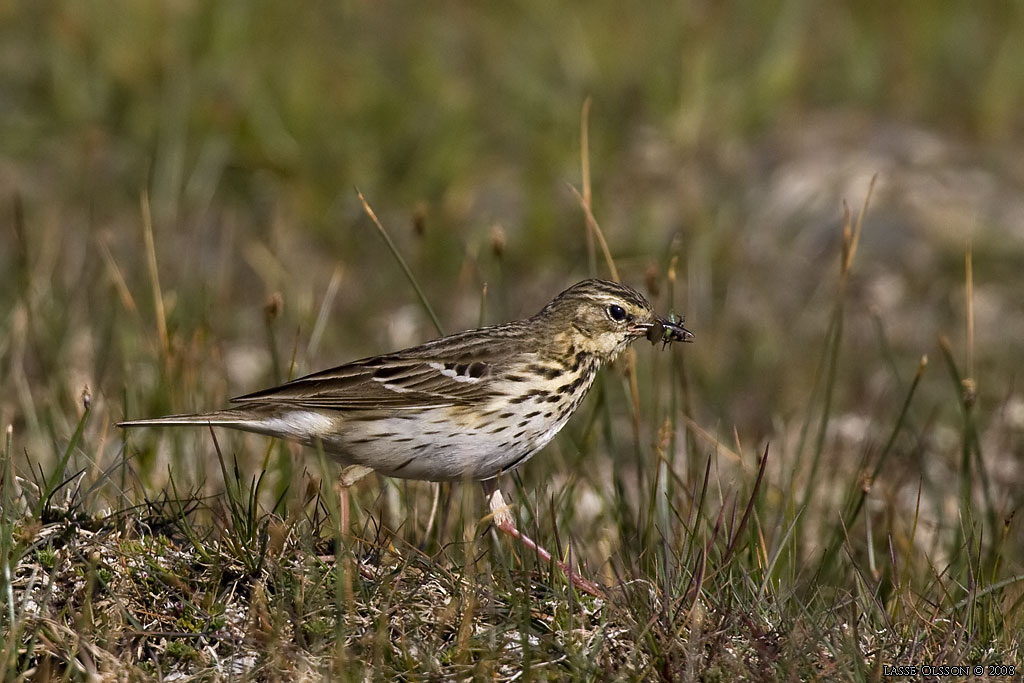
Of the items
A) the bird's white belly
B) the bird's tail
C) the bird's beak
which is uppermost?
the bird's beak

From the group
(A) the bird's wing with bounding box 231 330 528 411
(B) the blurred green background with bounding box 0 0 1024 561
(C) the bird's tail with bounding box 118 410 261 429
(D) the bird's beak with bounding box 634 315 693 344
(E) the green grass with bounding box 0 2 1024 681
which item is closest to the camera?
(E) the green grass with bounding box 0 2 1024 681

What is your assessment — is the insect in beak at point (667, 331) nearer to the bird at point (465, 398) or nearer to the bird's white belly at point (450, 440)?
the bird at point (465, 398)

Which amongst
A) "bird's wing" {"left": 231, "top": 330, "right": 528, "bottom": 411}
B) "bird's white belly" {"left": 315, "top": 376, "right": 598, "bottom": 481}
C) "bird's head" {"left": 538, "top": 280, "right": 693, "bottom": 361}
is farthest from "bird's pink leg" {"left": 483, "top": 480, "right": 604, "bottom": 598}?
"bird's head" {"left": 538, "top": 280, "right": 693, "bottom": 361}

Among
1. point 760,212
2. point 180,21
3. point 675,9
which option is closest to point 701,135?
point 760,212

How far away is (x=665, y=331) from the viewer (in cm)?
557

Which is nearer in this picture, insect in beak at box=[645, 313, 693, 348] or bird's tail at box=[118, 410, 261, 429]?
bird's tail at box=[118, 410, 261, 429]

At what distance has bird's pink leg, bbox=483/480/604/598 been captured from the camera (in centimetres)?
442

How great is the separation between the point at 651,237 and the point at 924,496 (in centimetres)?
317

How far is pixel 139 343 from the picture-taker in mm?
7828

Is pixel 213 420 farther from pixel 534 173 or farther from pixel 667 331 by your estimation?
pixel 534 173

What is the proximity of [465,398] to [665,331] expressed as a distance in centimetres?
83

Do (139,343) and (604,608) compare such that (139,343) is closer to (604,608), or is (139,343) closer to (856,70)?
(604,608)

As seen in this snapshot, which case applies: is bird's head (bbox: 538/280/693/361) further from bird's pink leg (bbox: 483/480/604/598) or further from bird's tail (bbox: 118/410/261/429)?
bird's tail (bbox: 118/410/261/429)

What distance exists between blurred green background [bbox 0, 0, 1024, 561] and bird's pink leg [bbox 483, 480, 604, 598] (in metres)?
2.99
